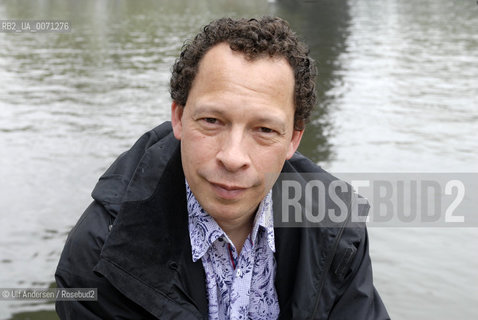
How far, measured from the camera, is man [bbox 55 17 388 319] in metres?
2.22

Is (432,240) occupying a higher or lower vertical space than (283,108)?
lower

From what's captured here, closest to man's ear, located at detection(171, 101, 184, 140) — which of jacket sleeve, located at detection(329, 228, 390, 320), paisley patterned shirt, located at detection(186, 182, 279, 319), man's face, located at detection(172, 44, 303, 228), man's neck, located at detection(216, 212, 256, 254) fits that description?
man's face, located at detection(172, 44, 303, 228)

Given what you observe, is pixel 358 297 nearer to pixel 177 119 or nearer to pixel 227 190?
pixel 227 190

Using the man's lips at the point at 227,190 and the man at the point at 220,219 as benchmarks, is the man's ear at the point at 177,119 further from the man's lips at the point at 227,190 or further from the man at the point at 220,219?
the man's lips at the point at 227,190

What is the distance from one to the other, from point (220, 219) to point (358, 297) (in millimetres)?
608

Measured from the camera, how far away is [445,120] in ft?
27.9

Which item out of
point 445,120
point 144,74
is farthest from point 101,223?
point 144,74

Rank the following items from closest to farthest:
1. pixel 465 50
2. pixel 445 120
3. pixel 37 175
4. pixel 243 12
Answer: pixel 37 175, pixel 445 120, pixel 465 50, pixel 243 12

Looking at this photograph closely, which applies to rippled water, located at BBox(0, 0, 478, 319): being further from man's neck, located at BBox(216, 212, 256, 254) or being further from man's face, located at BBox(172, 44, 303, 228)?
man's face, located at BBox(172, 44, 303, 228)

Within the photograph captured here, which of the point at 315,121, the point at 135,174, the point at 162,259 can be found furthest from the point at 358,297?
the point at 315,121

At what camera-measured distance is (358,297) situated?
242cm

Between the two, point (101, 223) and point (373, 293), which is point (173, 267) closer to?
point (101, 223)

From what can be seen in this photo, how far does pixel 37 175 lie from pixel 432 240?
387cm

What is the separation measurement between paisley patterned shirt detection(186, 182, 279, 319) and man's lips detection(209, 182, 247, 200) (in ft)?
0.53
